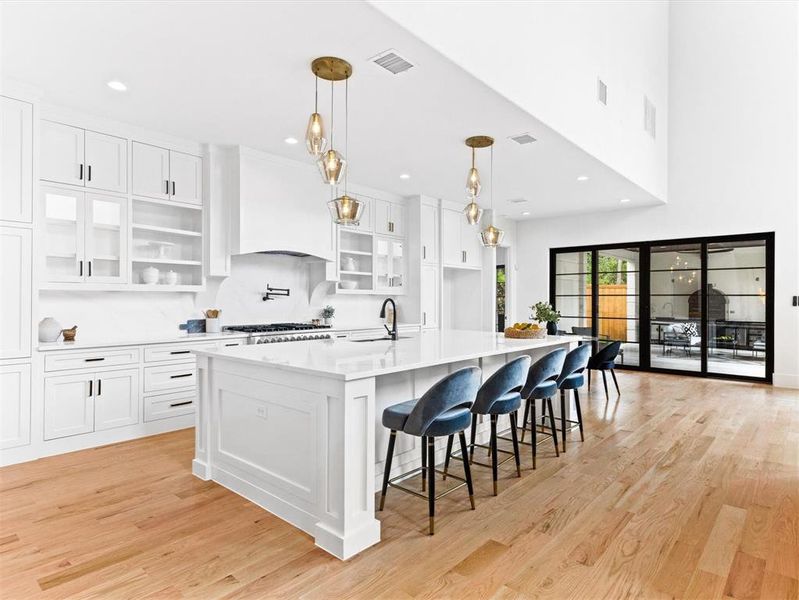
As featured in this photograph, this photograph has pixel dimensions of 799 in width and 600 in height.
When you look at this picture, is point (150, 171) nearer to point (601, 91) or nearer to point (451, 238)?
point (451, 238)

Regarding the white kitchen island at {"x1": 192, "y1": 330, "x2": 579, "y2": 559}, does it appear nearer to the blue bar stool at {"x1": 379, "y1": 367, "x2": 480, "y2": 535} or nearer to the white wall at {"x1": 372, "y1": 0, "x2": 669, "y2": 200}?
the blue bar stool at {"x1": 379, "y1": 367, "x2": 480, "y2": 535}

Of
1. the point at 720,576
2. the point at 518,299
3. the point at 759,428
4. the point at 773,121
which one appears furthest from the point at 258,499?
the point at 773,121

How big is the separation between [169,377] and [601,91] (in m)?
5.37

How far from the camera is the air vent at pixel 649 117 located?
6.64 m

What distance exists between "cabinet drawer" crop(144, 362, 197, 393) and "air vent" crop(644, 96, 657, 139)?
6.55 metres

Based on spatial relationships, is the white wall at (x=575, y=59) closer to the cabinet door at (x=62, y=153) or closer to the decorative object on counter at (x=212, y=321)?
the cabinet door at (x=62, y=153)

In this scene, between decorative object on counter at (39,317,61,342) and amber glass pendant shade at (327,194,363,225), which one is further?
decorative object on counter at (39,317,61,342)

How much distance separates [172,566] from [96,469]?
166 cm

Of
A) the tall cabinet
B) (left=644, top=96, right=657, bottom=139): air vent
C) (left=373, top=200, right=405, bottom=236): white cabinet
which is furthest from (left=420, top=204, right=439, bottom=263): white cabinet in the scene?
the tall cabinet

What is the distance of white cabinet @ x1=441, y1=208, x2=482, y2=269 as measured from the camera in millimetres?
7465

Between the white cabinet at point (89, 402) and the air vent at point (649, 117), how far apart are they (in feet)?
23.0

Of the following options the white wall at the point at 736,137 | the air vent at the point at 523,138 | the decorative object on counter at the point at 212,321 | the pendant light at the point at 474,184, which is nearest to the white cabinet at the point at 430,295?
the pendant light at the point at 474,184

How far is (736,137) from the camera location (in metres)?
6.97

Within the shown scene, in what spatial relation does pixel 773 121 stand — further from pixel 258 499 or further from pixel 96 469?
pixel 96 469
